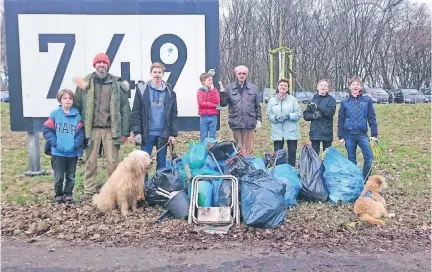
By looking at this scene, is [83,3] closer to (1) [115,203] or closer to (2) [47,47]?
(2) [47,47]

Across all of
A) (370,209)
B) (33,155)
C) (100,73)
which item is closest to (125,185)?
(100,73)

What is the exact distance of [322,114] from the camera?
6.77 meters

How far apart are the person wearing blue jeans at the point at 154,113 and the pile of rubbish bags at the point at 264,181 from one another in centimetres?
46

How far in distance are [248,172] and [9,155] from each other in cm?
699

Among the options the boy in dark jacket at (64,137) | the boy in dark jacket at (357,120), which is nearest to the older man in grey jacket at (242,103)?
the boy in dark jacket at (357,120)

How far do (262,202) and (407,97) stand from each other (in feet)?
116

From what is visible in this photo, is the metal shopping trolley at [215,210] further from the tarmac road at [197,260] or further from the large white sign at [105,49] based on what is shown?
the large white sign at [105,49]

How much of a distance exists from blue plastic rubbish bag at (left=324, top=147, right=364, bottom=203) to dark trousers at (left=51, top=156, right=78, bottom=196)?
3.77 meters

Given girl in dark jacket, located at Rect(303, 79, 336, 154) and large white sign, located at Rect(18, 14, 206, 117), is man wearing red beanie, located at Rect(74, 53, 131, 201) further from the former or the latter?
girl in dark jacket, located at Rect(303, 79, 336, 154)

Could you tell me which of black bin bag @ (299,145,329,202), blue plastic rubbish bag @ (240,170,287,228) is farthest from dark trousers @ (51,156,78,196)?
black bin bag @ (299,145,329,202)

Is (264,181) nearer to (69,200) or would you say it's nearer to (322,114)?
(322,114)

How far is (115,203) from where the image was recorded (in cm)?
552

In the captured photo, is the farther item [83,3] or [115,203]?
[83,3]

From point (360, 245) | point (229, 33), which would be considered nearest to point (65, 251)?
point (360, 245)
